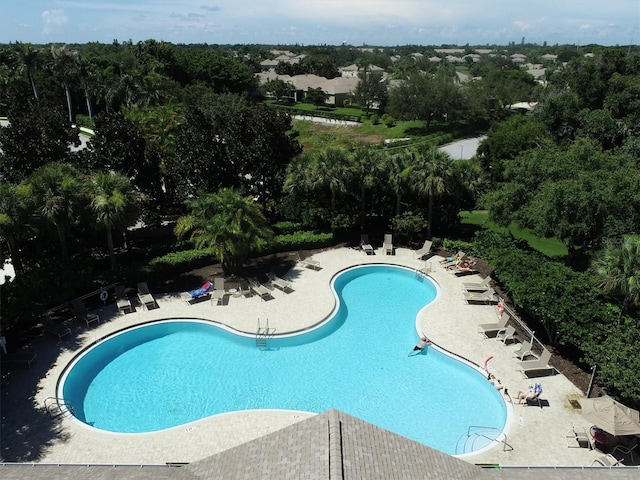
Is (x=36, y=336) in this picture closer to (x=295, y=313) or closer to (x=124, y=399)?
(x=124, y=399)

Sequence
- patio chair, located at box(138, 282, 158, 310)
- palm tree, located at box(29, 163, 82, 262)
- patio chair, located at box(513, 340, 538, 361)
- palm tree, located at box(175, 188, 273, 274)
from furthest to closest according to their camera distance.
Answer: palm tree, located at box(175, 188, 273, 274), patio chair, located at box(138, 282, 158, 310), palm tree, located at box(29, 163, 82, 262), patio chair, located at box(513, 340, 538, 361)

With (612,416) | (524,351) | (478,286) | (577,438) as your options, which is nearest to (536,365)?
(524,351)

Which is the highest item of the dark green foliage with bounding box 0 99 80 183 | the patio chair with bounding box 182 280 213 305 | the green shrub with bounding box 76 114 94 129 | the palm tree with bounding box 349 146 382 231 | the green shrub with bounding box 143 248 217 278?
the dark green foliage with bounding box 0 99 80 183

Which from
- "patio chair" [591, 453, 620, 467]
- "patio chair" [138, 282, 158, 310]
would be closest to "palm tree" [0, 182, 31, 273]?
"patio chair" [138, 282, 158, 310]

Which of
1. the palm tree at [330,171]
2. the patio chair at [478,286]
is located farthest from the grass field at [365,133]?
the patio chair at [478,286]

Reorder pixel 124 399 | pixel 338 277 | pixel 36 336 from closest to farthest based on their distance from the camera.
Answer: pixel 124 399 → pixel 36 336 → pixel 338 277

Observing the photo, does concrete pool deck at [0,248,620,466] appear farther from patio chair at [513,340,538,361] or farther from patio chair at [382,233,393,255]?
patio chair at [382,233,393,255]

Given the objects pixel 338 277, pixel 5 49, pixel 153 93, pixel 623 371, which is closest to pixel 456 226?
pixel 338 277
